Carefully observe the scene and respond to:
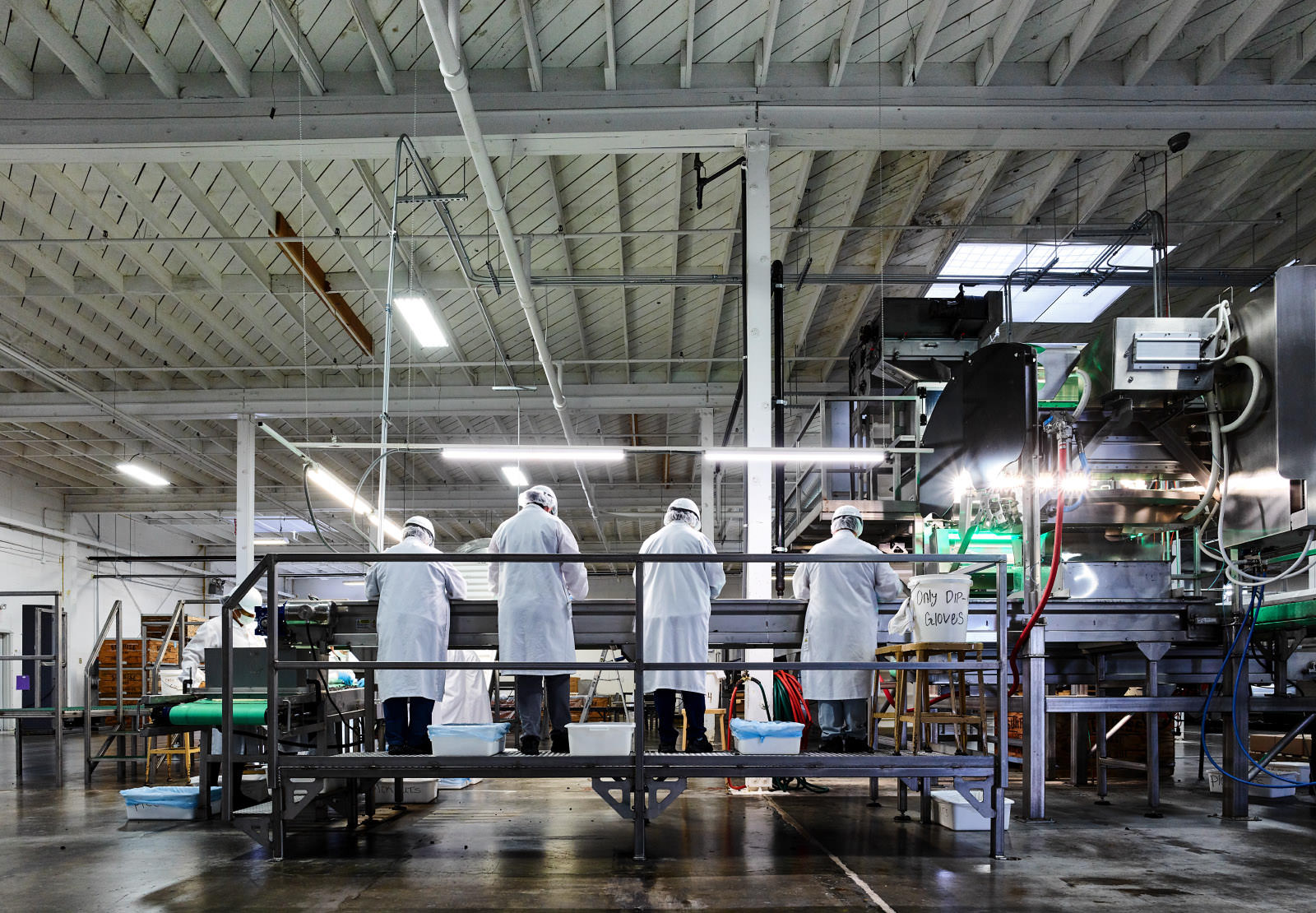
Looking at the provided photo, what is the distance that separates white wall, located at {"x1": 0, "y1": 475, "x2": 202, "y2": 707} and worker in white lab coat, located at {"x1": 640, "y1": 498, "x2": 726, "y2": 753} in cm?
1656

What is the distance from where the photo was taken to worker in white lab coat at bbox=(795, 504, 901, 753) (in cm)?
588

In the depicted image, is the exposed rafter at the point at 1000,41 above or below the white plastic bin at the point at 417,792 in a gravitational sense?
above

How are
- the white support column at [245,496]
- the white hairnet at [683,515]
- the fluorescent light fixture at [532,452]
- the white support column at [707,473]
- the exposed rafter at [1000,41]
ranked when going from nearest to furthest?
1. the white hairnet at [683,515]
2. the exposed rafter at [1000,41]
3. the fluorescent light fixture at [532,452]
4. the white support column at [245,496]
5. the white support column at [707,473]

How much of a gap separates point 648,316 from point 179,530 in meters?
21.6

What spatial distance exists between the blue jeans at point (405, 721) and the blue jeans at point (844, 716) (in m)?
2.40

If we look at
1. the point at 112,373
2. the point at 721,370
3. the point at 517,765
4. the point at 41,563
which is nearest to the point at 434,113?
the point at 517,765

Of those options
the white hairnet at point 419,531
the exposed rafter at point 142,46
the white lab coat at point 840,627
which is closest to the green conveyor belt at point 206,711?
the white hairnet at point 419,531

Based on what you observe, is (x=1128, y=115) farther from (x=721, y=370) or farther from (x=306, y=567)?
(x=306, y=567)

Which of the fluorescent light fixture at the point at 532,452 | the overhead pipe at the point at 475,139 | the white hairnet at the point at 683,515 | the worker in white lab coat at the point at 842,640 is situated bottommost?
the worker in white lab coat at the point at 842,640

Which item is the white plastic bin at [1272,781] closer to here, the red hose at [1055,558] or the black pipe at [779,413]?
the red hose at [1055,558]

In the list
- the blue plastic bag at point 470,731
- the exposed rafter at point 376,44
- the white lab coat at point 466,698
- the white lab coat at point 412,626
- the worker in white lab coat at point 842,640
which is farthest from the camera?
the white lab coat at point 466,698

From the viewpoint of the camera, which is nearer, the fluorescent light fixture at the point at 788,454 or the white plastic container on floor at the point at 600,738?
the white plastic container on floor at the point at 600,738

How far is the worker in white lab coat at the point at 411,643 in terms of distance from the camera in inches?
226

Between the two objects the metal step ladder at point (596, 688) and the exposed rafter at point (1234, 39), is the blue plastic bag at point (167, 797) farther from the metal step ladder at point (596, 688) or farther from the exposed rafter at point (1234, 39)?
the exposed rafter at point (1234, 39)
